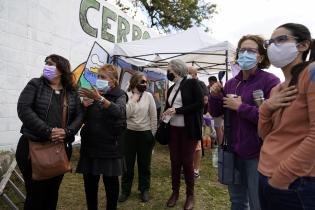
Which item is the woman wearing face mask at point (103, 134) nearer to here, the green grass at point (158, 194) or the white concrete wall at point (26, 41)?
the green grass at point (158, 194)

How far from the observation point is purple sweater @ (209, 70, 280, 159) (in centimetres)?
234

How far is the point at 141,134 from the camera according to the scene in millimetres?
4227

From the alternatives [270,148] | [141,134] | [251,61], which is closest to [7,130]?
[141,134]

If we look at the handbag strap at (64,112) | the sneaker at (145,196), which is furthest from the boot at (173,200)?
the handbag strap at (64,112)

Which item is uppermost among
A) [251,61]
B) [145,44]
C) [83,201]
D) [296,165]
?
[145,44]

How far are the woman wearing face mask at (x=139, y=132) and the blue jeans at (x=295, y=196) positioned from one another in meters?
2.76

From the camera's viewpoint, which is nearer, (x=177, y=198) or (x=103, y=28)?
(x=177, y=198)

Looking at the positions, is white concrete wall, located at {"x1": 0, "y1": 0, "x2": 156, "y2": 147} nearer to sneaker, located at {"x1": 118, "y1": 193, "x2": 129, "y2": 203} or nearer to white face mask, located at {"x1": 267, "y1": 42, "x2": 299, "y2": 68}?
sneaker, located at {"x1": 118, "y1": 193, "x2": 129, "y2": 203}

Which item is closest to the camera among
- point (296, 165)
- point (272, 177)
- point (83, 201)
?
point (296, 165)

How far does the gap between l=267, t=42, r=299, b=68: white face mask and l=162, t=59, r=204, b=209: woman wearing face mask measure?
6.79 ft

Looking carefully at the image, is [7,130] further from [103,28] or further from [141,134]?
[103,28]

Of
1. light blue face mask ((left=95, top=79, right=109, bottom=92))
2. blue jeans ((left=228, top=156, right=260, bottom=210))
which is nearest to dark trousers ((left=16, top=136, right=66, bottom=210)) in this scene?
light blue face mask ((left=95, top=79, right=109, bottom=92))

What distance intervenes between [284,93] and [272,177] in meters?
0.43

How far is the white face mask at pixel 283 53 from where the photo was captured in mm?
1665
